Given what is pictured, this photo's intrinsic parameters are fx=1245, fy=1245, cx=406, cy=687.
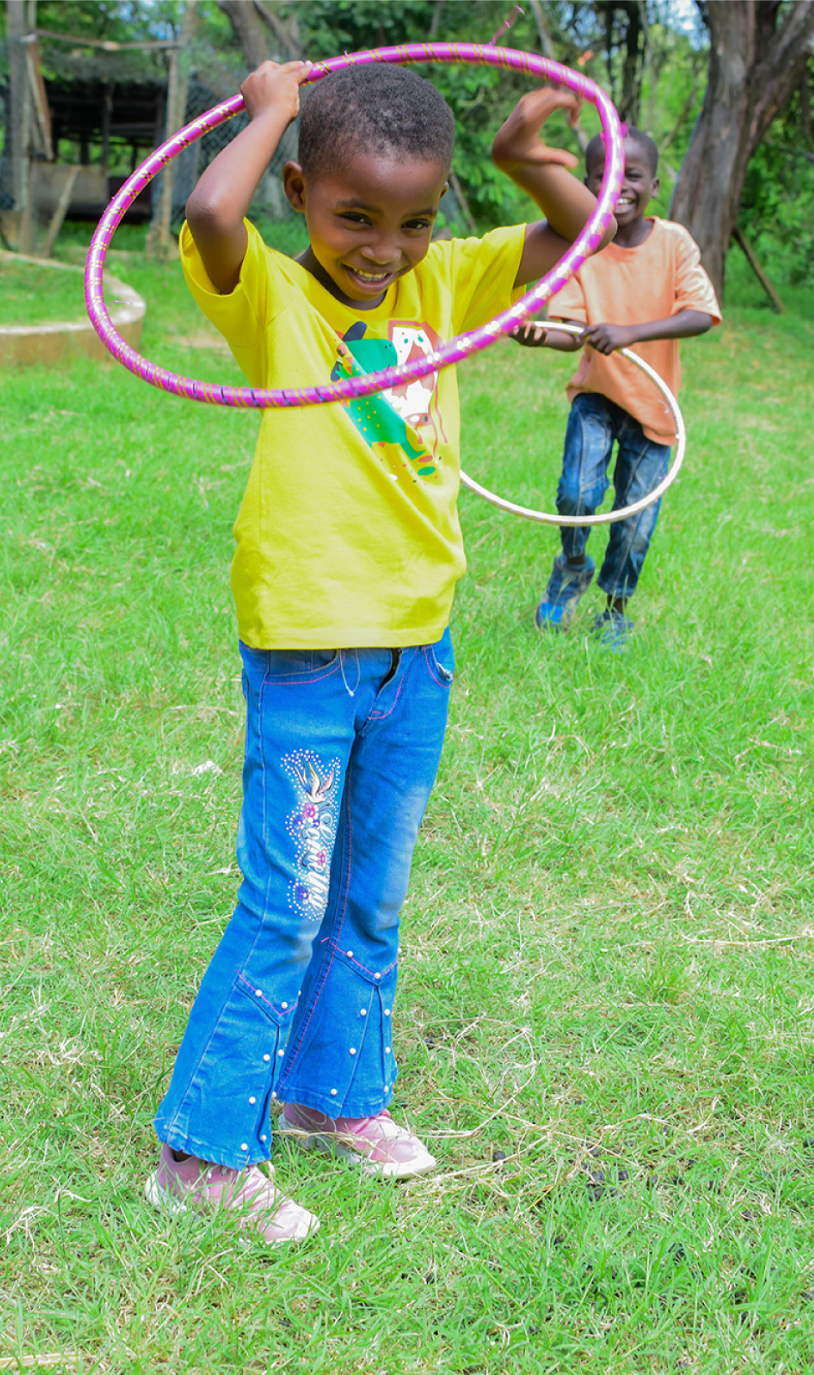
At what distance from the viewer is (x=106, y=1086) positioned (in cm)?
246

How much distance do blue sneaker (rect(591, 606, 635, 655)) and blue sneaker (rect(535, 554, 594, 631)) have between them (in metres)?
0.13

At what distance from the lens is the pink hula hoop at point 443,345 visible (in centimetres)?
181

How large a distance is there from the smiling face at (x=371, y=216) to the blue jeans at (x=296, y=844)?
599 millimetres

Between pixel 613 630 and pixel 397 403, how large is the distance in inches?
108

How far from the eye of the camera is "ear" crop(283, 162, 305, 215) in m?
1.99

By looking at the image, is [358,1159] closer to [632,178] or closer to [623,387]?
[623,387]

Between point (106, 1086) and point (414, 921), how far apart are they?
900 millimetres

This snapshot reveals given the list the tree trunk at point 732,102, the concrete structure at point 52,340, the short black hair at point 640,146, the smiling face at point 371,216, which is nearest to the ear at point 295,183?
the smiling face at point 371,216

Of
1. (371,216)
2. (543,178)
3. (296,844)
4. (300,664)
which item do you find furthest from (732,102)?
(296,844)

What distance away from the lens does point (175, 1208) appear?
2.11m

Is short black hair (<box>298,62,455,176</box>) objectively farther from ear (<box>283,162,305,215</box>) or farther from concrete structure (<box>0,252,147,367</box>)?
concrete structure (<box>0,252,147,367</box>)

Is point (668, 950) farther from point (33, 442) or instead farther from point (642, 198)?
point (33, 442)

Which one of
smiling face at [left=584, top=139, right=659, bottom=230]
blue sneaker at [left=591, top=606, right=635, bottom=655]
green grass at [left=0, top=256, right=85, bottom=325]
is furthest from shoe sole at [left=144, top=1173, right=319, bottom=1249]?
green grass at [left=0, top=256, right=85, bottom=325]

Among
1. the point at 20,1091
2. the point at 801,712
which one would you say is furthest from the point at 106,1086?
the point at 801,712
